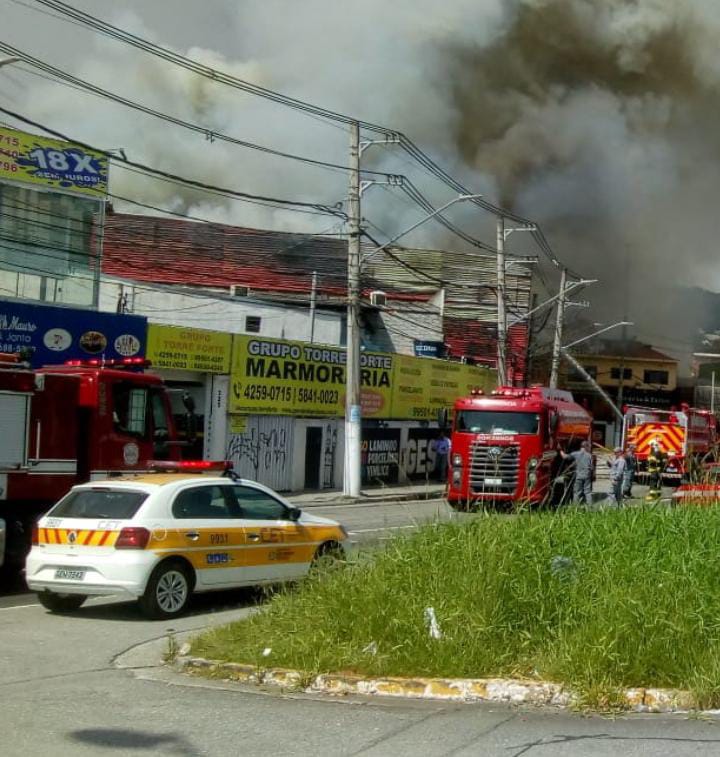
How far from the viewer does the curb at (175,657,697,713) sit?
7.65 metres

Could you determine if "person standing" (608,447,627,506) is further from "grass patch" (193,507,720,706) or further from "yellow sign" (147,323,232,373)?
"grass patch" (193,507,720,706)

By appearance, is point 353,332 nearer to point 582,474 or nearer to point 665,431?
point 582,474

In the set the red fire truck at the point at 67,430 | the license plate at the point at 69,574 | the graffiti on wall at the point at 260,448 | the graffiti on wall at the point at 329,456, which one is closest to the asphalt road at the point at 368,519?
the red fire truck at the point at 67,430

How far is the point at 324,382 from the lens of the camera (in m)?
36.6

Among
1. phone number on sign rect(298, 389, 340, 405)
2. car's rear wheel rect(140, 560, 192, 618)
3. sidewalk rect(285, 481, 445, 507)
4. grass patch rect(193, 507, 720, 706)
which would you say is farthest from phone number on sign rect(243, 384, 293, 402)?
grass patch rect(193, 507, 720, 706)

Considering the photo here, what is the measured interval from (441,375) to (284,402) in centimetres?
1234

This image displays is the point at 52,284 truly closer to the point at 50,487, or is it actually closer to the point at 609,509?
the point at 50,487

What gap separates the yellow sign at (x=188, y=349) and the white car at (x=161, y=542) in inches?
689

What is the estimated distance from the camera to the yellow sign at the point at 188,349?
3016 cm

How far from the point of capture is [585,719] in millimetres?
7473

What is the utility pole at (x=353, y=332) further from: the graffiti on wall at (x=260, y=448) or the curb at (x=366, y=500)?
the graffiti on wall at (x=260, y=448)

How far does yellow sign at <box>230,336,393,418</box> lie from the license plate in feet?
67.1

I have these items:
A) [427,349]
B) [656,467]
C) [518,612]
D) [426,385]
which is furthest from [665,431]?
[518,612]

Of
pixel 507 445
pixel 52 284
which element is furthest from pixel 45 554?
pixel 52 284
